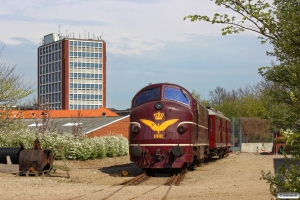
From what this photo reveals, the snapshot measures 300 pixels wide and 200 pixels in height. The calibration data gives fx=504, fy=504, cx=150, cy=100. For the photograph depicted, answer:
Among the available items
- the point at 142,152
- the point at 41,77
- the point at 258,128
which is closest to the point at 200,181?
the point at 142,152

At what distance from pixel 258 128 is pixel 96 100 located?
7880 cm

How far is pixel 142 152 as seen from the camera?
18531 mm

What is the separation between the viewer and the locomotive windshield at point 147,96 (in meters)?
19.4

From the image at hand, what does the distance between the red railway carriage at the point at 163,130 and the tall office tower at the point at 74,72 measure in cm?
10350

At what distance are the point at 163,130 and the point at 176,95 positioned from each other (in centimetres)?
166

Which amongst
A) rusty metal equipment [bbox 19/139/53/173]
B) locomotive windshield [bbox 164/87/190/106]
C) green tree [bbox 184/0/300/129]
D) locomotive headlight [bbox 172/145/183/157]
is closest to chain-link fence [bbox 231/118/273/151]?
locomotive windshield [bbox 164/87/190/106]

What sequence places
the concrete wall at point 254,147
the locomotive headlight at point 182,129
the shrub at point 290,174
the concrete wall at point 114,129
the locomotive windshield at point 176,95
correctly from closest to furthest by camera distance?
the shrub at point 290,174, the locomotive headlight at point 182,129, the locomotive windshield at point 176,95, the concrete wall at point 114,129, the concrete wall at point 254,147

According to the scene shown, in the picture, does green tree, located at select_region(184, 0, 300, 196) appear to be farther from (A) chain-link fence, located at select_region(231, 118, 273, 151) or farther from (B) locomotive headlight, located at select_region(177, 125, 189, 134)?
(A) chain-link fence, located at select_region(231, 118, 273, 151)

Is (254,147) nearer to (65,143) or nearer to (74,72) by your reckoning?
(65,143)

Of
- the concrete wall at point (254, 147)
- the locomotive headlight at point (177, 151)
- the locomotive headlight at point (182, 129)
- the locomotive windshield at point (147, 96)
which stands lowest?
the concrete wall at point (254, 147)

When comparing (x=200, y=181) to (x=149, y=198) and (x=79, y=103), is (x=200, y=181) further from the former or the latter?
(x=79, y=103)

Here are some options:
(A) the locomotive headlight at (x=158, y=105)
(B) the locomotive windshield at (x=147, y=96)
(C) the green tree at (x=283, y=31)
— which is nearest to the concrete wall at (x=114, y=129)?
(B) the locomotive windshield at (x=147, y=96)

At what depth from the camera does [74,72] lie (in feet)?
409

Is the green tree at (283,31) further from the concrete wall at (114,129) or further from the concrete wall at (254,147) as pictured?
the concrete wall at (254,147)
